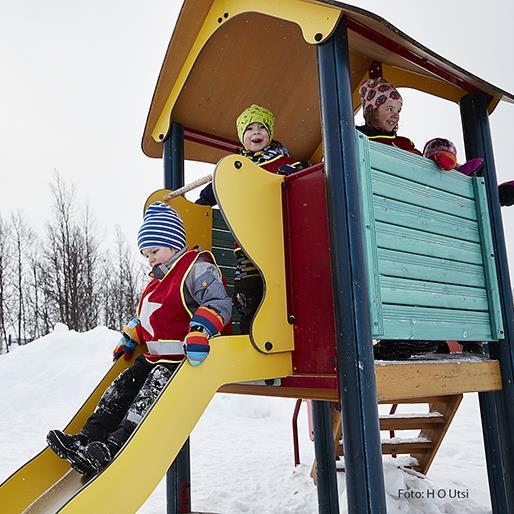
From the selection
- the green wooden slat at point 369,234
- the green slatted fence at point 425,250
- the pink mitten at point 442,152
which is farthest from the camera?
the pink mitten at point 442,152

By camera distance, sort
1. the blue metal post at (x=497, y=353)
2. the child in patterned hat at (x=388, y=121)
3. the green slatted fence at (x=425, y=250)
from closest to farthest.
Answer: the green slatted fence at (x=425, y=250), the blue metal post at (x=497, y=353), the child in patterned hat at (x=388, y=121)

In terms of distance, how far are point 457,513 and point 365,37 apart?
11.9 ft

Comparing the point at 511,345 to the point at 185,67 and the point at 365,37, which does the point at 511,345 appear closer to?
the point at 365,37

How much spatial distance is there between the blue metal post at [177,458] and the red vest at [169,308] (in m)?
1.37

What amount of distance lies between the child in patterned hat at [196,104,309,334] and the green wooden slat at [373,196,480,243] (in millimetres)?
608

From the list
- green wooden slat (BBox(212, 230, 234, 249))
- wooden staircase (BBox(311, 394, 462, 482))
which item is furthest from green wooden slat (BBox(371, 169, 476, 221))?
wooden staircase (BBox(311, 394, 462, 482))

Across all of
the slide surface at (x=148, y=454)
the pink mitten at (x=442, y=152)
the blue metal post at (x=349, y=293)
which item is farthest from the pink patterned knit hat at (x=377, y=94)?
the slide surface at (x=148, y=454)

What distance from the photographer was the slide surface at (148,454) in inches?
75.1

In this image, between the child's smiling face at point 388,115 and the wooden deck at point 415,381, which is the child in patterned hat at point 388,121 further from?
the wooden deck at point 415,381

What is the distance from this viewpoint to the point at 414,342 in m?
2.89

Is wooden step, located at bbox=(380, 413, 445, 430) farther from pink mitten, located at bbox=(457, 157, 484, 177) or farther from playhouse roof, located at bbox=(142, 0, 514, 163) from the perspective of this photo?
playhouse roof, located at bbox=(142, 0, 514, 163)

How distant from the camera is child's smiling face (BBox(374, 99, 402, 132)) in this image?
3236 mm

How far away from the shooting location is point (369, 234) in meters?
2.46

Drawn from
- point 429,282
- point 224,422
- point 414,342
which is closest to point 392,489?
point 414,342
